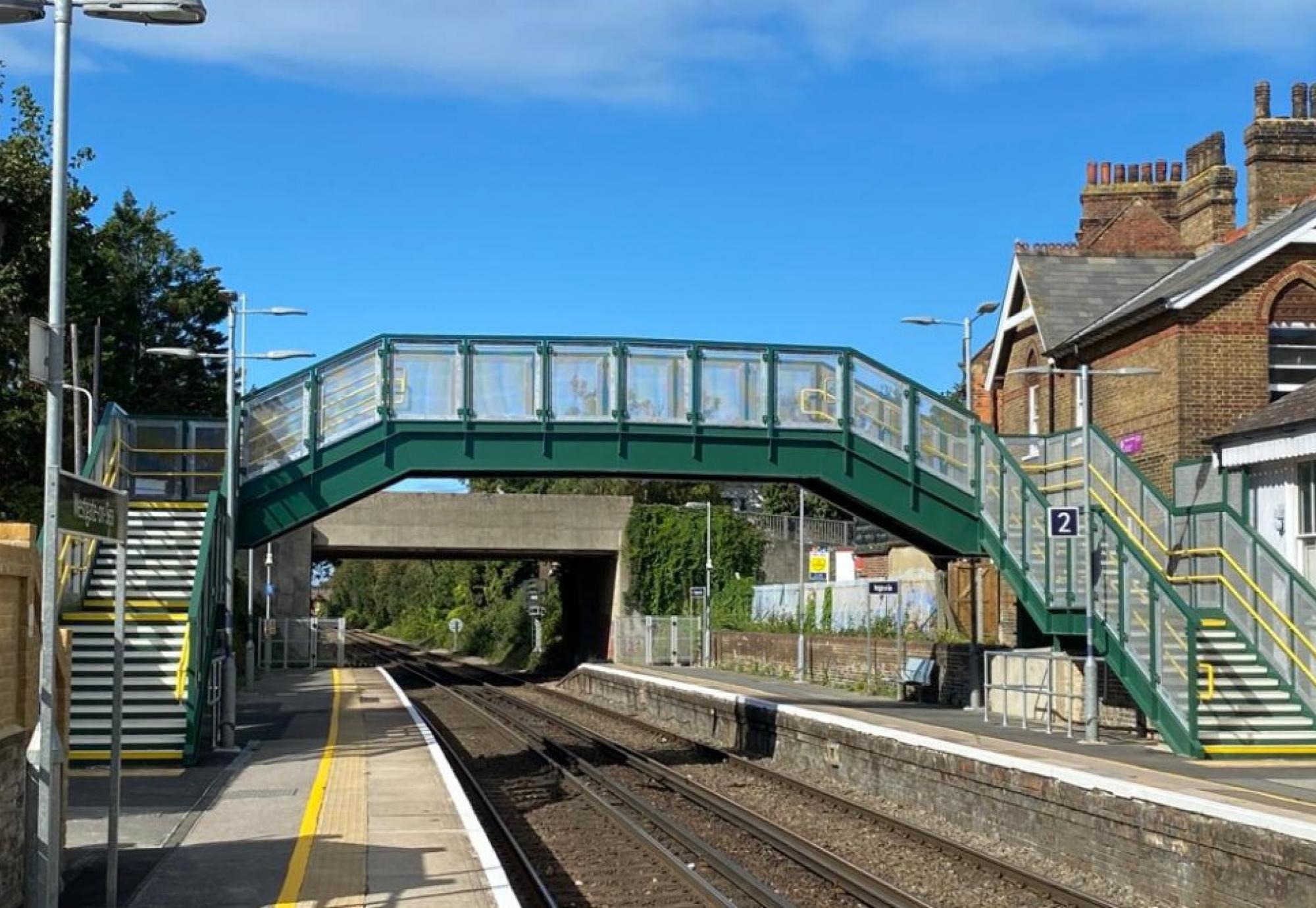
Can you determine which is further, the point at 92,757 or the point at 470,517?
the point at 470,517

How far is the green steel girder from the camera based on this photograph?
22.1 m

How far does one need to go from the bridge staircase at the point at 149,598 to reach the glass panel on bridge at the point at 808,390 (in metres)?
8.31

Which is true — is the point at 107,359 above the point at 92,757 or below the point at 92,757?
above

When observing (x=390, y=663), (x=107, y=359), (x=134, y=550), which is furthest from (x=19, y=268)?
(x=390, y=663)

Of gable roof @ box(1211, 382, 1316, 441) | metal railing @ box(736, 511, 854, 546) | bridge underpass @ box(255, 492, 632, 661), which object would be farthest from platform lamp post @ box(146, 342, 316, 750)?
metal railing @ box(736, 511, 854, 546)

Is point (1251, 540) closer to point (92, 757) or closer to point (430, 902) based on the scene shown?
point (430, 902)

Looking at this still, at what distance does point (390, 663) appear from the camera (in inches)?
2618

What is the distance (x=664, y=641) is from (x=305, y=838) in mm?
33752

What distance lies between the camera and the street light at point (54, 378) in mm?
8250

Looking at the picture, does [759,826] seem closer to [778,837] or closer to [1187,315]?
[778,837]

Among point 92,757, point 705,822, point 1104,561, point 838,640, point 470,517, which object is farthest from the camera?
point 470,517

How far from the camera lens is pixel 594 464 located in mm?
22234

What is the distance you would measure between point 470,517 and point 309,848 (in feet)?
125

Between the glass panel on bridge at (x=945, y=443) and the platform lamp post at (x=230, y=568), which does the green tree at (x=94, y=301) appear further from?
the glass panel on bridge at (x=945, y=443)
